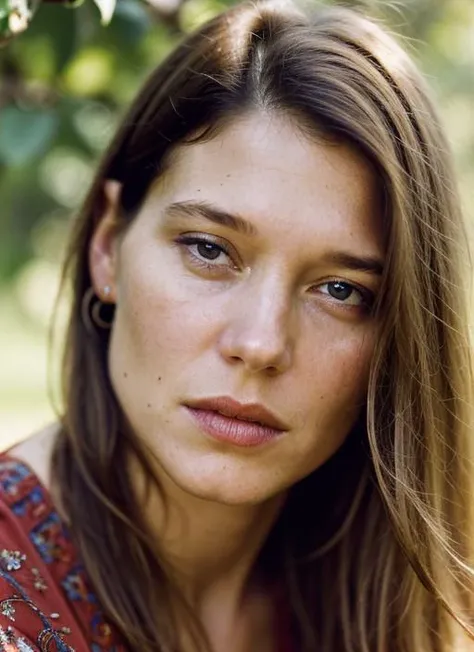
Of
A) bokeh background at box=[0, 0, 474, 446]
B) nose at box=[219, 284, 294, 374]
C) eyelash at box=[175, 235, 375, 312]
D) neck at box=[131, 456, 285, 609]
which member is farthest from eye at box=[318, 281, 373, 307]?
neck at box=[131, 456, 285, 609]

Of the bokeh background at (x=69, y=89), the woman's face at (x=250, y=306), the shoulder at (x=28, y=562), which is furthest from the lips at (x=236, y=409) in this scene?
the bokeh background at (x=69, y=89)

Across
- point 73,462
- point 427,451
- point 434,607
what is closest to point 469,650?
point 434,607

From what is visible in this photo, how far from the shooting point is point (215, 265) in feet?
6.89

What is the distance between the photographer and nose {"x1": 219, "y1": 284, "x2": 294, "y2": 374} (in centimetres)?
199

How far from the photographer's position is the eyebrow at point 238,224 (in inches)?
81.0

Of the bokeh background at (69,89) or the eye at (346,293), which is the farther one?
the bokeh background at (69,89)

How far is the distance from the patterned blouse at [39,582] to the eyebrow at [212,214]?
21.9 inches

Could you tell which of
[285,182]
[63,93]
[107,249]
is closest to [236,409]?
[285,182]

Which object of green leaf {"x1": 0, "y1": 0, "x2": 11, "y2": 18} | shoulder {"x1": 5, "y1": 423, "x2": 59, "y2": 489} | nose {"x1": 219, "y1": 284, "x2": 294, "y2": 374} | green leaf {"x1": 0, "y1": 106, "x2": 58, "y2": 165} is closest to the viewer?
green leaf {"x1": 0, "y1": 0, "x2": 11, "y2": 18}

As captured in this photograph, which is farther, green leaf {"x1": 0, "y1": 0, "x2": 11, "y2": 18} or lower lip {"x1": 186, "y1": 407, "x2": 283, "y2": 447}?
lower lip {"x1": 186, "y1": 407, "x2": 283, "y2": 447}

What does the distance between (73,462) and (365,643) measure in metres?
0.69

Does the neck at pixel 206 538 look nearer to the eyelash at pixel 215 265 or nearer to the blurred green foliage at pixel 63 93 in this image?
the eyelash at pixel 215 265

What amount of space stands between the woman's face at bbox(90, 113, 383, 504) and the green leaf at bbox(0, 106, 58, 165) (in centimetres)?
41

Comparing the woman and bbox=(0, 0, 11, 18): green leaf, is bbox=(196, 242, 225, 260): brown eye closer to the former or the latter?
the woman
